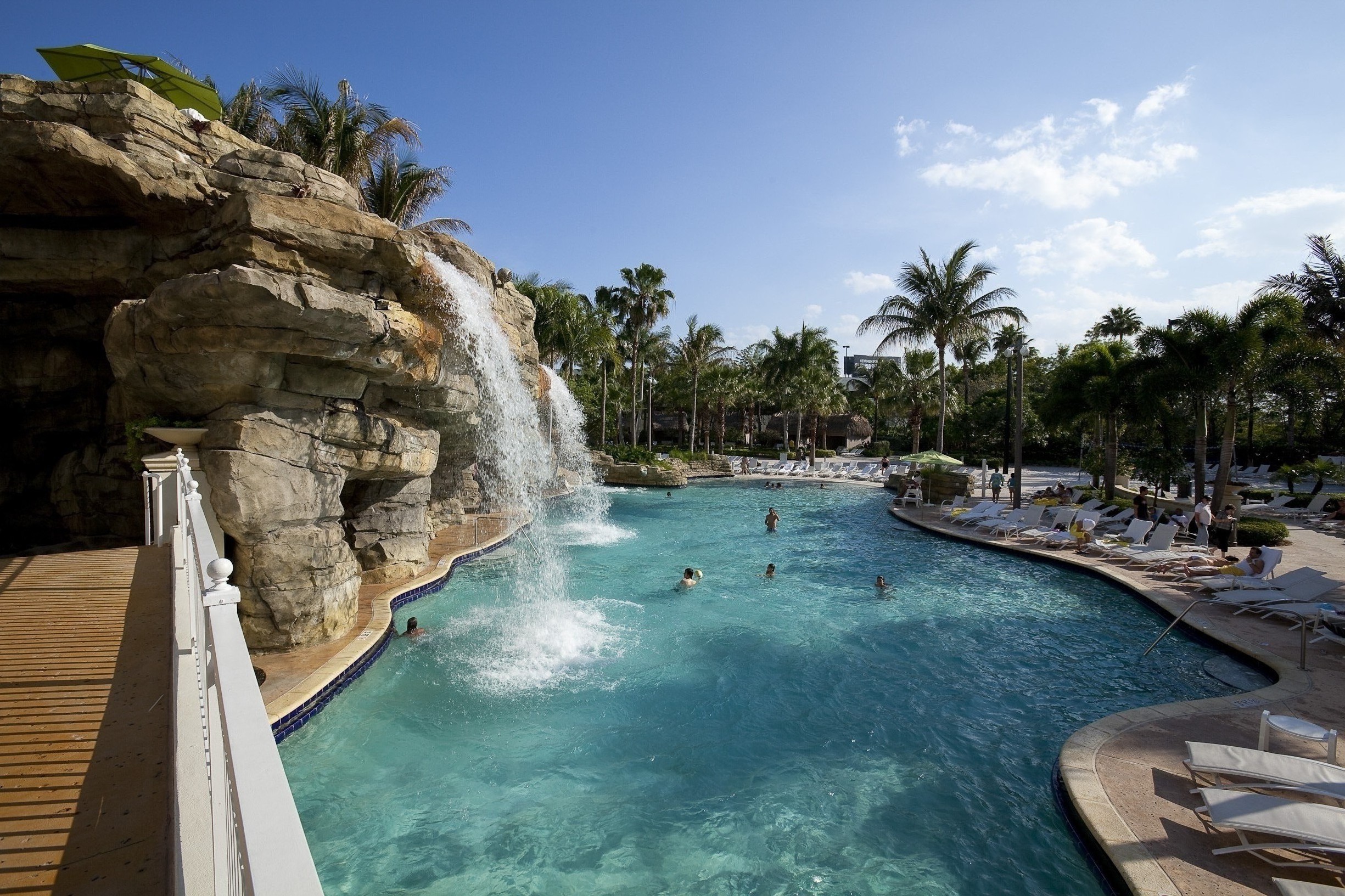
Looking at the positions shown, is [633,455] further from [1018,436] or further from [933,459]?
[1018,436]

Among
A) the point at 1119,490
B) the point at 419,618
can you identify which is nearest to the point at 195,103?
the point at 419,618

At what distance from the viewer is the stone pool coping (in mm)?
7578

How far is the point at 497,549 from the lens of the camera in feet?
55.8

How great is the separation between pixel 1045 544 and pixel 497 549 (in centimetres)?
1542

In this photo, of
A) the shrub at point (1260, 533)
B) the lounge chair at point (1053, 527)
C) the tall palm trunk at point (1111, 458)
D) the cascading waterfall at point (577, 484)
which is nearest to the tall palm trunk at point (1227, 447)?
the shrub at point (1260, 533)

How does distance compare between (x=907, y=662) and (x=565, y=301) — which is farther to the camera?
(x=565, y=301)

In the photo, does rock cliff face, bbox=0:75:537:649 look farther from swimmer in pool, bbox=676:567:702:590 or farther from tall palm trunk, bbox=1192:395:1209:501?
tall palm trunk, bbox=1192:395:1209:501

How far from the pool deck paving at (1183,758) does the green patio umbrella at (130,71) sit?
1696 cm

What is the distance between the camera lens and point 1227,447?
18734 mm

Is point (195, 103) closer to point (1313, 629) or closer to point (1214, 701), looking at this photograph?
point (1214, 701)

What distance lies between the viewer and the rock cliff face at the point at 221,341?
855cm

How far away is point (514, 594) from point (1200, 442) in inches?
868

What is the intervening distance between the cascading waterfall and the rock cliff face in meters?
7.84

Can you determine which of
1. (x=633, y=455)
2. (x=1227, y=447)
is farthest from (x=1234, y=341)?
(x=633, y=455)
